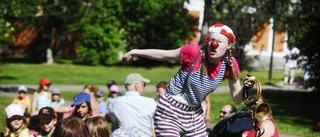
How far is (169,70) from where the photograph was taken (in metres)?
32.4

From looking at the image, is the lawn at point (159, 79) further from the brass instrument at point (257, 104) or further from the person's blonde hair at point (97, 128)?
the brass instrument at point (257, 104)

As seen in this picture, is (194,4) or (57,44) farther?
(57,44)

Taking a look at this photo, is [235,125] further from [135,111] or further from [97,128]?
[97,128]

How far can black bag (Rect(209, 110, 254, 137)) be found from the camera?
8.32m

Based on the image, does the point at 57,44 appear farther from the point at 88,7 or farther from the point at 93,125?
the point at 93,125

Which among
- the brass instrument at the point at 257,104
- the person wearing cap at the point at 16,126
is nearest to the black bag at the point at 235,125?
the person wearing cap at the point at 16,126

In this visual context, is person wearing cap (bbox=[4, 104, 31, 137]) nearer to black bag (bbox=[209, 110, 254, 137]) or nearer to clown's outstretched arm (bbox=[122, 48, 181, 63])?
black bag (bbox=[209, 110, 254, 137])

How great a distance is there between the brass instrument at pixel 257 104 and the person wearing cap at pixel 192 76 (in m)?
0.16

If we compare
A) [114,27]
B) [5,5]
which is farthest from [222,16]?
[5,5]

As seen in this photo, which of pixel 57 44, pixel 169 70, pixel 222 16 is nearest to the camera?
pixel 222 16

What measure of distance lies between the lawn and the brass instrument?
25.6 ft

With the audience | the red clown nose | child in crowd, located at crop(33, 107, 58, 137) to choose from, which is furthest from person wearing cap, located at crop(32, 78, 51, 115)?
the red clown nose

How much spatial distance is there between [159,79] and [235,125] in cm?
1870

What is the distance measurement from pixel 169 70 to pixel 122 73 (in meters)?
3.15
